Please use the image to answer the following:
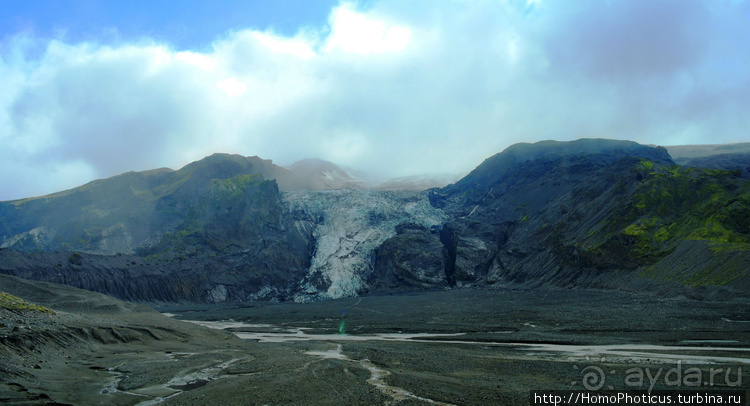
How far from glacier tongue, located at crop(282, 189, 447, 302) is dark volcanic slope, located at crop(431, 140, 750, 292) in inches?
536

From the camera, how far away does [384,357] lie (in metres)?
28.6

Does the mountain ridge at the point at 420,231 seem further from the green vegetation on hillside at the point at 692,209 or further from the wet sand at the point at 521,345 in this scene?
the wet sand at the point at 521,345

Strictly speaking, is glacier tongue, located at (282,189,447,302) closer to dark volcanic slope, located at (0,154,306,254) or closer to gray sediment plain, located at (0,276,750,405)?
dark volcanic slope, located at (0,154,306,254)

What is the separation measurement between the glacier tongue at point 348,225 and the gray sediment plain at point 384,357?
59.5 meters

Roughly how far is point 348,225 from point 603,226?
67.4 meters

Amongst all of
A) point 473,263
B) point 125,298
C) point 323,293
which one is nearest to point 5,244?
point 125,298

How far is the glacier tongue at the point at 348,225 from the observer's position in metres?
111

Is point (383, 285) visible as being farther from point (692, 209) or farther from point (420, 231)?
point (692, 209)

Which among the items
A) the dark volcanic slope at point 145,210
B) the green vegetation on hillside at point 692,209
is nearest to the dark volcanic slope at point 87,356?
the green vegetation on hillside at point 692,209

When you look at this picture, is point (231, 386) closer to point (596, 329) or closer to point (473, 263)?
point (596, 329)

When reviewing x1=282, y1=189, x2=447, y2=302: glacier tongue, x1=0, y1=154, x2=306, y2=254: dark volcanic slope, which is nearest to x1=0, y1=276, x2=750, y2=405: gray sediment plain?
x1=282, y1=189, x2=447, y2=302: glacier tongue

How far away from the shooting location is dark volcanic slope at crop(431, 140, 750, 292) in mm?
62250

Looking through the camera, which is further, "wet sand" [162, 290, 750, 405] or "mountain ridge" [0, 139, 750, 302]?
"mountain ridge" [0, 139, 750, 302]

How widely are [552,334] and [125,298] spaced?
86.0 metres
